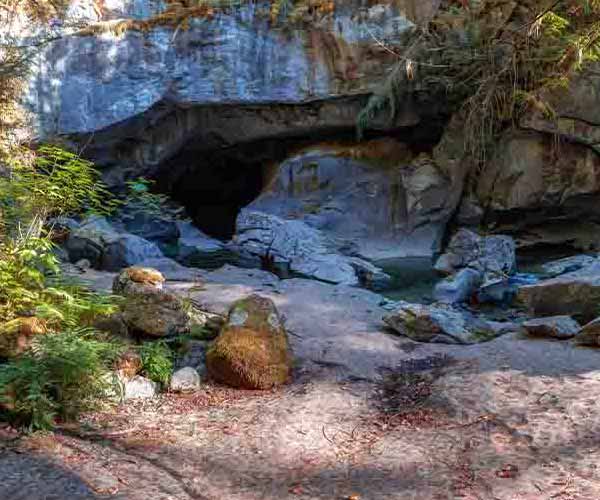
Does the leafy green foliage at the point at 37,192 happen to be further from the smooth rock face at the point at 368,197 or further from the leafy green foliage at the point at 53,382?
the smooth rock face at the point at 368,197

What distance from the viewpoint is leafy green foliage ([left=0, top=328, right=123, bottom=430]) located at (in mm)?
3457

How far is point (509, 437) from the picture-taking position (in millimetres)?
3434

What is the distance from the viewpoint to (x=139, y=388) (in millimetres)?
4273

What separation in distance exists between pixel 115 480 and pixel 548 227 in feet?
42.1

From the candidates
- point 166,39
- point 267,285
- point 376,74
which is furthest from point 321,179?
point 267,285

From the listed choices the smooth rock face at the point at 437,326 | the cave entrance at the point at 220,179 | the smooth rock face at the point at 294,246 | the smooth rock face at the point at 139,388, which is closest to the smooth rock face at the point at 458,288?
the smooth rock face at the point at 294,246

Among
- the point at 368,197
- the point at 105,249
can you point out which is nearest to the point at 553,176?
the point at 368,197

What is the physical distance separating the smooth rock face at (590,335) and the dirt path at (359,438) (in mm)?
202

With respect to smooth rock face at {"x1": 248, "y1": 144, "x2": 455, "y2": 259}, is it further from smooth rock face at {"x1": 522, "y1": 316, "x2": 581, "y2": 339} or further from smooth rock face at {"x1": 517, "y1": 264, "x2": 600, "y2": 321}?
smooth rock face at {"x1": 522, "y1": 316, "x2": 581, "y2": 339}

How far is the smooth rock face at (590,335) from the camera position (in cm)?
495

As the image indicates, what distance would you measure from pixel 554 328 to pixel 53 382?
4230mm

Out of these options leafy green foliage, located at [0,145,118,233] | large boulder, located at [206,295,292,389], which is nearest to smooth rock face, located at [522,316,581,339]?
large boulder, located at [206,295,292,389]

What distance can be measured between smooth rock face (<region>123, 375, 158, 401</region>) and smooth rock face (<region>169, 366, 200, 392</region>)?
0.46 feet

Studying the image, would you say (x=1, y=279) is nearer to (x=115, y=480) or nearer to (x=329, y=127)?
(x=115, y=480)
